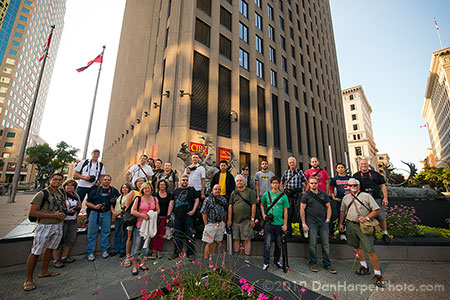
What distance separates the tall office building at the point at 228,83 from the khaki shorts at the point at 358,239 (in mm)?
10112

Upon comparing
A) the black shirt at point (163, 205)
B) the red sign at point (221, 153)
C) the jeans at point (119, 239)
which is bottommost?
the jeans at point (119, 239)

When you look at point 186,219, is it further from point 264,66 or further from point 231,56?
point 264,66

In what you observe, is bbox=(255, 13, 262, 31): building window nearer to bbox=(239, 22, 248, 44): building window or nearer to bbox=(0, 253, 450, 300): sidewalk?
bbox=(239, 22, 248, 44): building window

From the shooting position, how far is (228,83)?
16828mm

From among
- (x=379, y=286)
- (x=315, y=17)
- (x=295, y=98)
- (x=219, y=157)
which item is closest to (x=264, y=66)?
(x=295, y=98)

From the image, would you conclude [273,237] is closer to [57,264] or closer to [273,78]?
[57,264]

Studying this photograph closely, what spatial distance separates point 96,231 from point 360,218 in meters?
6.72

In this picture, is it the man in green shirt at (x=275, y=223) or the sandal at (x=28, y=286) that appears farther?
the man in green shirt at (x=275, y=223)

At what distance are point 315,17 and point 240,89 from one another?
33.5m

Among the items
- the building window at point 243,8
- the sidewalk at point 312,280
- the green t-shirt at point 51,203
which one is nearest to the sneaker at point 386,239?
the sidewalk at point 312,280

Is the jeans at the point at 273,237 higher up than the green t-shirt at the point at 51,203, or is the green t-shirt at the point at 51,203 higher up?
the green t-shirt at the point at 51,203

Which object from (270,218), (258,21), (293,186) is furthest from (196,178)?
(258,21)

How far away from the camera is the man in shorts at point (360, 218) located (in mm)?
4078

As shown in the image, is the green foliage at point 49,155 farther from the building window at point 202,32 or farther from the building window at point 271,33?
the building window at point 271,33
